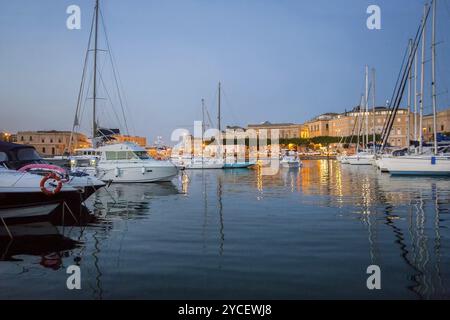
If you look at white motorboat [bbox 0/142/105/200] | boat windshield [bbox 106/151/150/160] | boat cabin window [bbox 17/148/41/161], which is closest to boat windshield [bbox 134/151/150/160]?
boat windshield [bbox 106/151/150/160]

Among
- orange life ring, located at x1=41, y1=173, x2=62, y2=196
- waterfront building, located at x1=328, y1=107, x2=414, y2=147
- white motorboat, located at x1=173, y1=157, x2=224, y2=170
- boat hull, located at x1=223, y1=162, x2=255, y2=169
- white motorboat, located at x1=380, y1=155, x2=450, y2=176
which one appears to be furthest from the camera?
→ waterfront building, located at x1=328, y1=107, x2=414, y2=147

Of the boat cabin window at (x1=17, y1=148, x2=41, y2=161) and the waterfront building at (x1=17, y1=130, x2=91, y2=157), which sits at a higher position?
the waterfront building at (x1=17, y1=130, x2=91, y2=157)

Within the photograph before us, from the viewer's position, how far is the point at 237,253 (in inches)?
404

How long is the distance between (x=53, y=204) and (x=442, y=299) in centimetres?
1251

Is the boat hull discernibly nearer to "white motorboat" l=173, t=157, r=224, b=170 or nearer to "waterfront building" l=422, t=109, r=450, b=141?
"white motorboat" l=173, t=157, r=224, b=170

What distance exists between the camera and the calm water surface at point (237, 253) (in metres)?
7.64

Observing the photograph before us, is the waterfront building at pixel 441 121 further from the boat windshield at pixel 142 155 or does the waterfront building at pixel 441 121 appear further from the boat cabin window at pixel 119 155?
the boat cabin window at pixel 119 155

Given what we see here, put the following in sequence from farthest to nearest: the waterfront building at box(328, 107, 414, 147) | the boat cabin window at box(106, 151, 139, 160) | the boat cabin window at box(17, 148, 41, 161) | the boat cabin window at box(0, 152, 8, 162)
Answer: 1. the waterfront building at box(328, 107, 414, 147)
2. the boat cabin window at box(106, 151, 139, 160)
3. the boat cabin window at box(17, 148, 41, 161)
4. the boat cabin window at box(0, 152, 8, 162)

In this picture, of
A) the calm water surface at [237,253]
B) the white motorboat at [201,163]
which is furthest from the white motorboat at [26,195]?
the white motorboat at [201,163]

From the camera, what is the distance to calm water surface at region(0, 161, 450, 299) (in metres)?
7.64

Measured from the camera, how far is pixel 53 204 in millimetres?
15070

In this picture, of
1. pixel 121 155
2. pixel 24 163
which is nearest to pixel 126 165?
pixel 121 155
